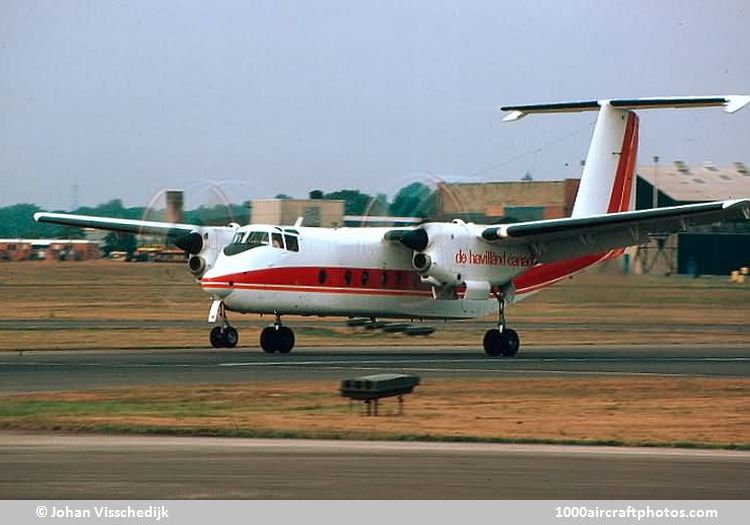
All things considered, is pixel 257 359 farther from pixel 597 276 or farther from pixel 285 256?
pixel 597 276

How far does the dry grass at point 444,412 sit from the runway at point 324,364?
1.82 m

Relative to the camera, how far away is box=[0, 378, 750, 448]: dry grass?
19.5 metres

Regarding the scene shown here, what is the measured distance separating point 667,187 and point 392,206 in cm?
4003

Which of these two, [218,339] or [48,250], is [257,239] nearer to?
[218,339]

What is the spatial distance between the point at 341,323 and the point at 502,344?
42.5 feet

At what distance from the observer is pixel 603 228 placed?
115ft

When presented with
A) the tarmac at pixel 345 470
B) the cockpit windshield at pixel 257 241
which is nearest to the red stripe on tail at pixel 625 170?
the cockpit windshield at pixel 257 241

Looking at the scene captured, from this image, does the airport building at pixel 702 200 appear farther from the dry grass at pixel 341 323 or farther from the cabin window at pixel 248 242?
the cabin window at pixel 248 242

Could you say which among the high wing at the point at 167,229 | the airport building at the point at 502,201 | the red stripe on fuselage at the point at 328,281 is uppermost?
the airport building at the point at 502,201

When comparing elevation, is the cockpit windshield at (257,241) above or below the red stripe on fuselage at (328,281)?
above

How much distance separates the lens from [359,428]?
19.9 meters

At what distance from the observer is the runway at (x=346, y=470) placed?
538 inches

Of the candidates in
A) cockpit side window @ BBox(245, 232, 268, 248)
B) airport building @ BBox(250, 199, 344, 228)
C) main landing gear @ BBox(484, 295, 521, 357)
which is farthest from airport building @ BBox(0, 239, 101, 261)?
main landing gear @ BBox(484, 295, 521, 357)

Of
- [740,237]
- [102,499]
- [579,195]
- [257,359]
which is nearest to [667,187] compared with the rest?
[740,237]
